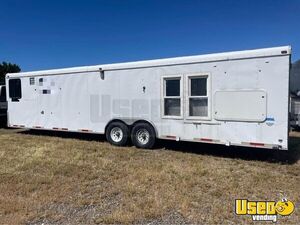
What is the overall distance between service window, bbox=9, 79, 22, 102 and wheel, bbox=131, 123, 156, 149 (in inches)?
213

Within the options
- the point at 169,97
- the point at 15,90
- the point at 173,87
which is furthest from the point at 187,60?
the point at 15,90

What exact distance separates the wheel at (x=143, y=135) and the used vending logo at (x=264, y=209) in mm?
3935

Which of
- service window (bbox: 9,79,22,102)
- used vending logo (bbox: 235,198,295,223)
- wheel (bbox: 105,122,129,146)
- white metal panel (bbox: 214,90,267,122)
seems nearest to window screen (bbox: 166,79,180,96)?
white metal panel (bbox: 214,90,267,122)

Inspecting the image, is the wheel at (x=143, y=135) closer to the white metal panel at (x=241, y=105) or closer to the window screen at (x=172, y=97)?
the window screen at (x=172, y=97)

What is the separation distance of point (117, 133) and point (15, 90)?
16.9ft

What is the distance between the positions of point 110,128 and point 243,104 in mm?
4183

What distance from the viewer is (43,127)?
33.4 ft

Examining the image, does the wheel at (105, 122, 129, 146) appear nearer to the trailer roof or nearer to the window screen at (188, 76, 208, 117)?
the trailer roof

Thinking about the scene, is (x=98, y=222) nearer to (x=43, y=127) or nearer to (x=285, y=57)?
(x=285, y=57)

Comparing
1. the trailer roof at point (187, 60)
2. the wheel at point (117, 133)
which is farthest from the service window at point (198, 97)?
the wheel at point (117, 133)

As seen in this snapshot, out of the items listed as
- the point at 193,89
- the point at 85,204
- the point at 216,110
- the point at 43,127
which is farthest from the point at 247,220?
the point at 43,127

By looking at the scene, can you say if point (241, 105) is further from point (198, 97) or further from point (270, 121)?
point (198, 97)

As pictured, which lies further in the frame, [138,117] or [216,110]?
[138,117]

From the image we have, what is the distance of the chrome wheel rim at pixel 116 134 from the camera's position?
8501mm
